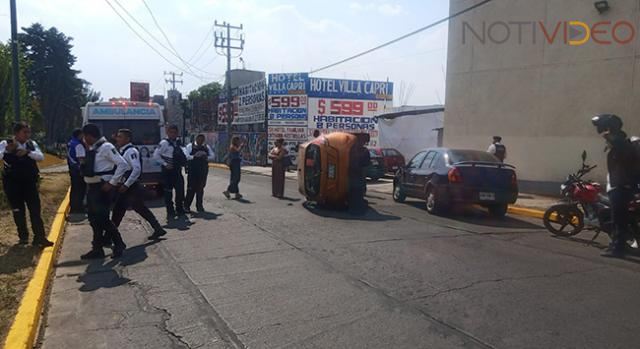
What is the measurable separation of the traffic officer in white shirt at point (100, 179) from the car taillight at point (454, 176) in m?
6.09

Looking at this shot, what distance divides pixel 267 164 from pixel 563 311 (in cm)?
3265

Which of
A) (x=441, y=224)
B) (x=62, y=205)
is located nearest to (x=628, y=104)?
(x=441, y=224)

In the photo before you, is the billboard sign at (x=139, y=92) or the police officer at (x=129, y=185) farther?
the billboard sign at (x=139, y=92)

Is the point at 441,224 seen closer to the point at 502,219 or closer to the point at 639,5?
the point at 502,219

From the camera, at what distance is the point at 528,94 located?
15438 mm

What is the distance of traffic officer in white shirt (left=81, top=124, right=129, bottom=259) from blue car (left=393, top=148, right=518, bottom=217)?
20.0 ft

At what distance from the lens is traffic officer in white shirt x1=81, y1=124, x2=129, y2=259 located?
279 inches

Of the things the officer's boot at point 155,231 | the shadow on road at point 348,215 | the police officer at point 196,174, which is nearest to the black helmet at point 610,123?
the shadow on road at point 348,215

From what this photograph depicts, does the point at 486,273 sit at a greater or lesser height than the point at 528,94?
lesser

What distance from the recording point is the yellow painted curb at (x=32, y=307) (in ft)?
13.5

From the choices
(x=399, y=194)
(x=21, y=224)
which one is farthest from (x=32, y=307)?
(x=399, y=194)

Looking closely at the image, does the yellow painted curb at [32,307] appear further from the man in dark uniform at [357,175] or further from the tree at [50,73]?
the tree at [50,73]

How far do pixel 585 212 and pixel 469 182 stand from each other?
242cm

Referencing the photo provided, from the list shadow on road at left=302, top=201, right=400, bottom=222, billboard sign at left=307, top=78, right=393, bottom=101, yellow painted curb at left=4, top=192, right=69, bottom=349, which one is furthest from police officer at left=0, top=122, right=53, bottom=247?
billboard sign at left=307, top=78, right=393, bottom=101
